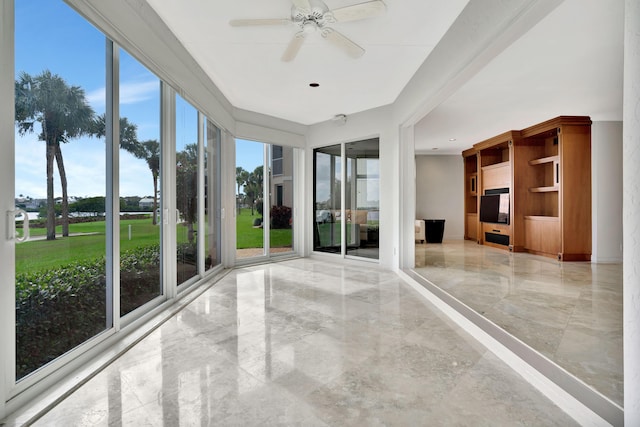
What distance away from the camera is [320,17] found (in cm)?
253

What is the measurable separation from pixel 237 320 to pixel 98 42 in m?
2.45

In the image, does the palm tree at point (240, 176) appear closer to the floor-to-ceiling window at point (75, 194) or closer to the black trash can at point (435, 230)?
the floor-to-ceiling window at point (75, 194)

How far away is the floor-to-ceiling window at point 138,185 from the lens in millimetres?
2619

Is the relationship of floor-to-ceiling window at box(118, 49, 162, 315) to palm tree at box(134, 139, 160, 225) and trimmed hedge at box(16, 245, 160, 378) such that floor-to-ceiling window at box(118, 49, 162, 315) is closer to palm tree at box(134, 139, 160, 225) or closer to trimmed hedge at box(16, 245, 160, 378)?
palm tree at box(134, 139, 160, 225)

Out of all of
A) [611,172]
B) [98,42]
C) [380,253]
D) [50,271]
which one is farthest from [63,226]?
[611,172]

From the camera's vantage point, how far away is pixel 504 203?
289 inches

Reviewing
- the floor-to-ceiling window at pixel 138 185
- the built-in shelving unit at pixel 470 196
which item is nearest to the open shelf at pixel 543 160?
the built-in shelving unit at pixel 470 196

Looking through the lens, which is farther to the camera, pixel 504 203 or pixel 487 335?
pixel 504 203

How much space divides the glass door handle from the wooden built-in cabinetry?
7292 mm

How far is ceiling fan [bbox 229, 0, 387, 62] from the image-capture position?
234 cm

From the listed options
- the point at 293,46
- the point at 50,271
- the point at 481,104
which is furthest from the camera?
the point at 481,104

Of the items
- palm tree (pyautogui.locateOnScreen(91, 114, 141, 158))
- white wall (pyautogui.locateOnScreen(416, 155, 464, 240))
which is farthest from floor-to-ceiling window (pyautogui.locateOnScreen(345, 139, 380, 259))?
white wall (pyautogui.locateOnScreen(416, 155, 464, 240))

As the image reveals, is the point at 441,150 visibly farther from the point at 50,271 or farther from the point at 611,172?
the point at 50,271

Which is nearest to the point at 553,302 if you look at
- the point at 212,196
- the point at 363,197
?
the point at 363,197
